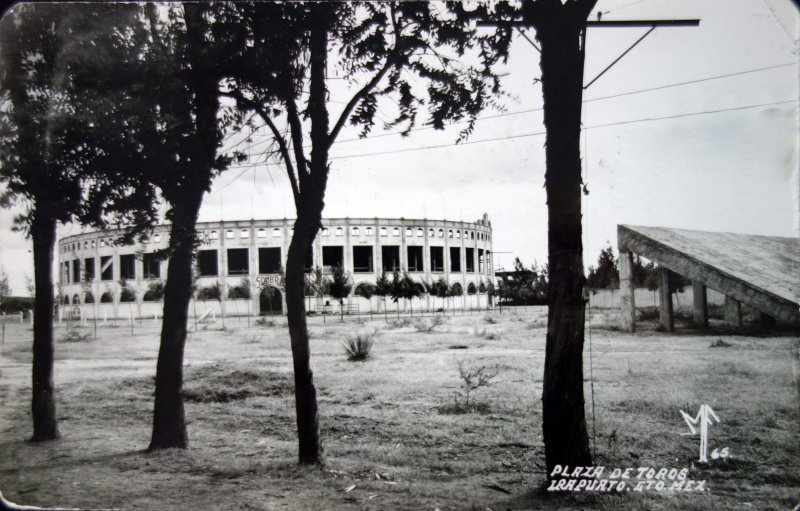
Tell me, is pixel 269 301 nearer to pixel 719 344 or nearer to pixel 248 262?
pixel 248 262

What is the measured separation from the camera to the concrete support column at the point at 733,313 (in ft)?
35.9

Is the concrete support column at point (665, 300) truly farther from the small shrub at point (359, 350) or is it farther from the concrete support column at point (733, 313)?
the small shrub at point (359, 350)

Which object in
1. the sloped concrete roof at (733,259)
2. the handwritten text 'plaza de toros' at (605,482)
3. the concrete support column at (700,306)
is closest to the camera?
the handwritten text 'plaza de toros' at (605,482)

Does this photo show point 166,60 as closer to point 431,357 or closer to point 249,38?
point 249,38

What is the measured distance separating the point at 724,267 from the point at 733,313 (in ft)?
7.24

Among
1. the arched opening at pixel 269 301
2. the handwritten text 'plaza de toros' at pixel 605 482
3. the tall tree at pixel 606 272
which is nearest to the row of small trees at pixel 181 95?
the handwritten text 'plaza de toros' at pixel 605 482

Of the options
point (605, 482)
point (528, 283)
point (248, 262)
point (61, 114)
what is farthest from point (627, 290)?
point (61, 114)

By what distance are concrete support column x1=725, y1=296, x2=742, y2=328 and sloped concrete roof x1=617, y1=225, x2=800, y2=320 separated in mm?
1151

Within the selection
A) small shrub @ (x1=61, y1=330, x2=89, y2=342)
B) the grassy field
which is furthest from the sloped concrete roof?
small shrub @ (x1=61, y1=330, x2=89, y2=342)

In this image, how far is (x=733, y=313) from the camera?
11375mm

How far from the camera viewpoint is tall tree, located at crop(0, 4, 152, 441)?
5.71 m

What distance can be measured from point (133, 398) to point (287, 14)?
6744 mm

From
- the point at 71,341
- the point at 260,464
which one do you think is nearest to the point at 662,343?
the point at 260,464

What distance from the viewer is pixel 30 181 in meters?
5.81
